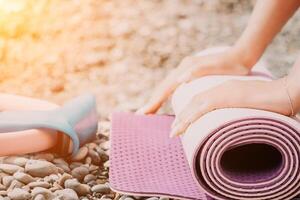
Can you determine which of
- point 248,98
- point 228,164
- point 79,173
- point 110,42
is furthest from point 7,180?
point 110,42

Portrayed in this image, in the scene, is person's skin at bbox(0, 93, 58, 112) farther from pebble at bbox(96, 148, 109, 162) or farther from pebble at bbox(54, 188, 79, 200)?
pebble at bbox(54, 188, 79, 200)

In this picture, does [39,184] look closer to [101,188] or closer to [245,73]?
[101,188]

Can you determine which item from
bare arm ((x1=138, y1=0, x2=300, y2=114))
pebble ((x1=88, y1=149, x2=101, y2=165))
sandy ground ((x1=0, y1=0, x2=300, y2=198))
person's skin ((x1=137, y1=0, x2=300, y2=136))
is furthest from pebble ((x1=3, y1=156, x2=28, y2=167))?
sandy ground ((x1=0, y1=0, x2=300, y2=198))

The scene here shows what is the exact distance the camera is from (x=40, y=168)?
2.23 m

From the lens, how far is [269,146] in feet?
6.52

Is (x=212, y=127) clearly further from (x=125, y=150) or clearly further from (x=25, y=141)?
(x=25, y=141)

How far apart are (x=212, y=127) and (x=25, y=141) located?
76cm

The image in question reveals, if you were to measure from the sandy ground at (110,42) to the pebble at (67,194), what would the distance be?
40.3 inches

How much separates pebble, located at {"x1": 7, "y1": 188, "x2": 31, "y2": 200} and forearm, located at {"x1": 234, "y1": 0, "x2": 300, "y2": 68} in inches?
38.6

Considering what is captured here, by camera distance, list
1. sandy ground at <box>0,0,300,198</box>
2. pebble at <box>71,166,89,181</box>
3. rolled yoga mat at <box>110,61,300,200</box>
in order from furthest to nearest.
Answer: sandy ground at <box>0,0,300,198</box>
pebble at <box>71,166,89,181</box>
rolled yoga mat at <box>110,61,300,200</box>

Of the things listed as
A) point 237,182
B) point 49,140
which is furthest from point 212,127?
point 49,140

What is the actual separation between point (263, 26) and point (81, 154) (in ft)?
2.70

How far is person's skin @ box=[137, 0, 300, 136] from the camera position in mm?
1904

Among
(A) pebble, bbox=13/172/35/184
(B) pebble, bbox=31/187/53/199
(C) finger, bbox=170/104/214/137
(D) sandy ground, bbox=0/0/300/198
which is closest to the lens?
(C) finger, bbox=170/104/214/137
